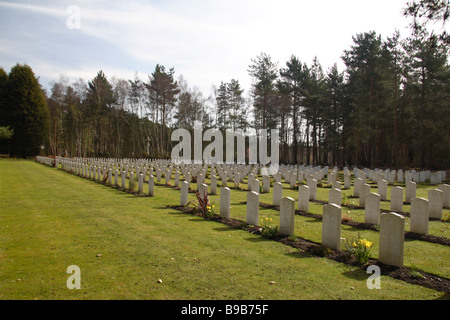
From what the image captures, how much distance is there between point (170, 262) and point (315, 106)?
39.4 meters

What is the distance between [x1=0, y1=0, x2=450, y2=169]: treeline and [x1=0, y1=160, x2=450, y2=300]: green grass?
23.0m

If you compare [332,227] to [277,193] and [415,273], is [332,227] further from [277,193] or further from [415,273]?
[277,193]

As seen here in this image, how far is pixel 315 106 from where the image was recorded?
40.9 m

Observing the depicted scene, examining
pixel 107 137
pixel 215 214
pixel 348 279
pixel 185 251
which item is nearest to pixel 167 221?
pixel 215 214

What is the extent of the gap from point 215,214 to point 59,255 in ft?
15.7

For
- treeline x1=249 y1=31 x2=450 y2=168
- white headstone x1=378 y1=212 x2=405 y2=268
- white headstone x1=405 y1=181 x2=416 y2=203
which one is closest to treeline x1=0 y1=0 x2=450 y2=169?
treeline x1=249 y1=31 x2=450 y2=168

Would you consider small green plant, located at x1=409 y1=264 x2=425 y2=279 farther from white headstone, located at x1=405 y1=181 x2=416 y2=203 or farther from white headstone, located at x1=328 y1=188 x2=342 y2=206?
white headstone, located at x1=405 y1=181 x2=416 y2=203

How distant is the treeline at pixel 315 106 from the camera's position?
32.2 meters

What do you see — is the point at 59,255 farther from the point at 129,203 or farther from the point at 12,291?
the point at 129,203

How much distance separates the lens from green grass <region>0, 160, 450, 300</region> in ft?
13.3

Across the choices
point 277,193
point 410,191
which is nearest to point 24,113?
point 277,193

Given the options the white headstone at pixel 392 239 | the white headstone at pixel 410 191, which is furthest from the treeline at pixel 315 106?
the white headstone at pixel 392 239

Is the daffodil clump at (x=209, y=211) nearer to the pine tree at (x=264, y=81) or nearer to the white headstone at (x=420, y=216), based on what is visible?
the white headstone at (x=420, y=216)
